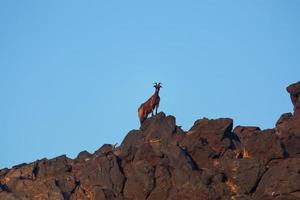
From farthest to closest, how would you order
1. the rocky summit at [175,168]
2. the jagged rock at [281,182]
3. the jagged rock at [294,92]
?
the jagged rock at [294,92], the rocky summit at [175,168], the jagged rock at [281,182]

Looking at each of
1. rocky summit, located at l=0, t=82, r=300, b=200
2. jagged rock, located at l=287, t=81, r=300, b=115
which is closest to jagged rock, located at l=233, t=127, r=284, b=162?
rocky summit, located at l=0, t=82, r=300, b=200

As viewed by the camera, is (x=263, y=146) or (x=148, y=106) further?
(x=148, y=106)

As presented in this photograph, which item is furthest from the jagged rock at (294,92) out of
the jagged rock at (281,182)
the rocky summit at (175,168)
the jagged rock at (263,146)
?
the jagged rock at (281,182)

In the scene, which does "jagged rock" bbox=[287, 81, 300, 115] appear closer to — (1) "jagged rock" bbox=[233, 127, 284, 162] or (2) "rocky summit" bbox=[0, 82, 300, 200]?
(2) "rocky summit" bbox=[0, 82, 300, 200]

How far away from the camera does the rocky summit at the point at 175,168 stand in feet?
155

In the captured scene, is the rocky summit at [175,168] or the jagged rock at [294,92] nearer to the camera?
the rocky summit at [175,168]

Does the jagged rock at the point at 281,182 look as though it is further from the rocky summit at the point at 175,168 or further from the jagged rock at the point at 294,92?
the jagged rock at the point at 294,92

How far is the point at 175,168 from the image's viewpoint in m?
49.0

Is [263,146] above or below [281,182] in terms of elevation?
above

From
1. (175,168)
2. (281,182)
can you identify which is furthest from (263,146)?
(175,168)

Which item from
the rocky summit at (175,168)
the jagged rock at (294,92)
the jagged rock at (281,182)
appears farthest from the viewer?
the jagged rock at (294,92)

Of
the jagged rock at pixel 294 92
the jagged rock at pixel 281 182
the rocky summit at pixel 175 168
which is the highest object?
the jagged rock at pixel 294 92

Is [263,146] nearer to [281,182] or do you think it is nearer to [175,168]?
[281,182]

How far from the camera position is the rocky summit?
47.3 meters
